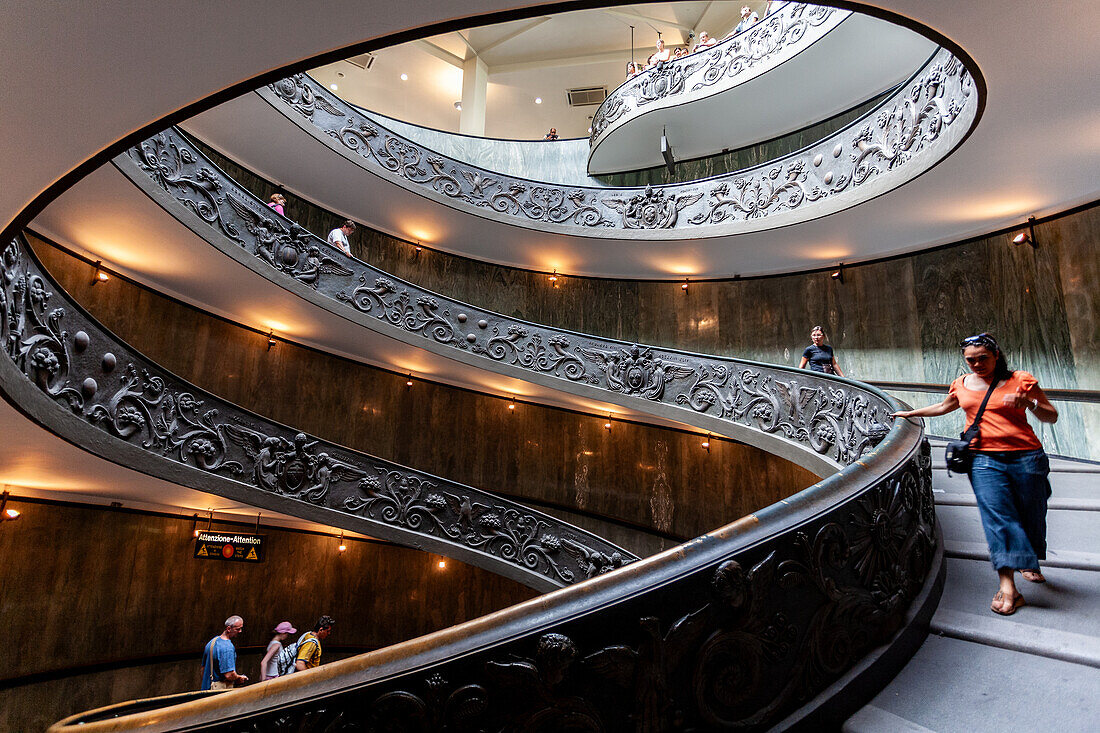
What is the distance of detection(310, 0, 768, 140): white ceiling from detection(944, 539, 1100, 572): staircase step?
1593 centimetres

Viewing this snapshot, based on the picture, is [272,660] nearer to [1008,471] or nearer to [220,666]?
[220,666]

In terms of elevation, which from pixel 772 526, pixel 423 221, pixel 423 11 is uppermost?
pixel 423 221

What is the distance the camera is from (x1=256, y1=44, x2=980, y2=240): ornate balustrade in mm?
7777

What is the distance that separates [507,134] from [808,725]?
767 inches

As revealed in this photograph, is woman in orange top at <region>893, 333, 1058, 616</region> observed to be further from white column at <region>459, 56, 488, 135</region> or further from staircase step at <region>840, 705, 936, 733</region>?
white column at <region>459, 56, 488, 135</region>

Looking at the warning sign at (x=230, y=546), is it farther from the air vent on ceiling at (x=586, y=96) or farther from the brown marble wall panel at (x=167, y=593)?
the air vent on ceiling at (x=586, y=96)

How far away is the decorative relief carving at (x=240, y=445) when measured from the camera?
5.39 meters

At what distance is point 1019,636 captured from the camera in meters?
2.48

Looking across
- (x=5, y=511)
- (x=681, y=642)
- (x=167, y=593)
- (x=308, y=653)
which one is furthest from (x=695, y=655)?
(x=167, y=593)

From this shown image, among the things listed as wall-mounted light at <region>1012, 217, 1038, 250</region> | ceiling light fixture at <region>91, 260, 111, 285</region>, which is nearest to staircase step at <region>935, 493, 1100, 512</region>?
wall-mounted light at <region>1012, 217, 1038, 250</region>

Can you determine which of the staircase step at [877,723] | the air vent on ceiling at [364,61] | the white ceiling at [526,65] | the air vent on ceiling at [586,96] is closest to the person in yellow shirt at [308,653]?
the staircase step at [877,723]

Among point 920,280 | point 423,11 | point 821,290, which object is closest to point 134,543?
→ point 423,11

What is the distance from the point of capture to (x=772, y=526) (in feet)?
7.63

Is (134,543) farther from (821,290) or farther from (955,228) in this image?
(955,228)
